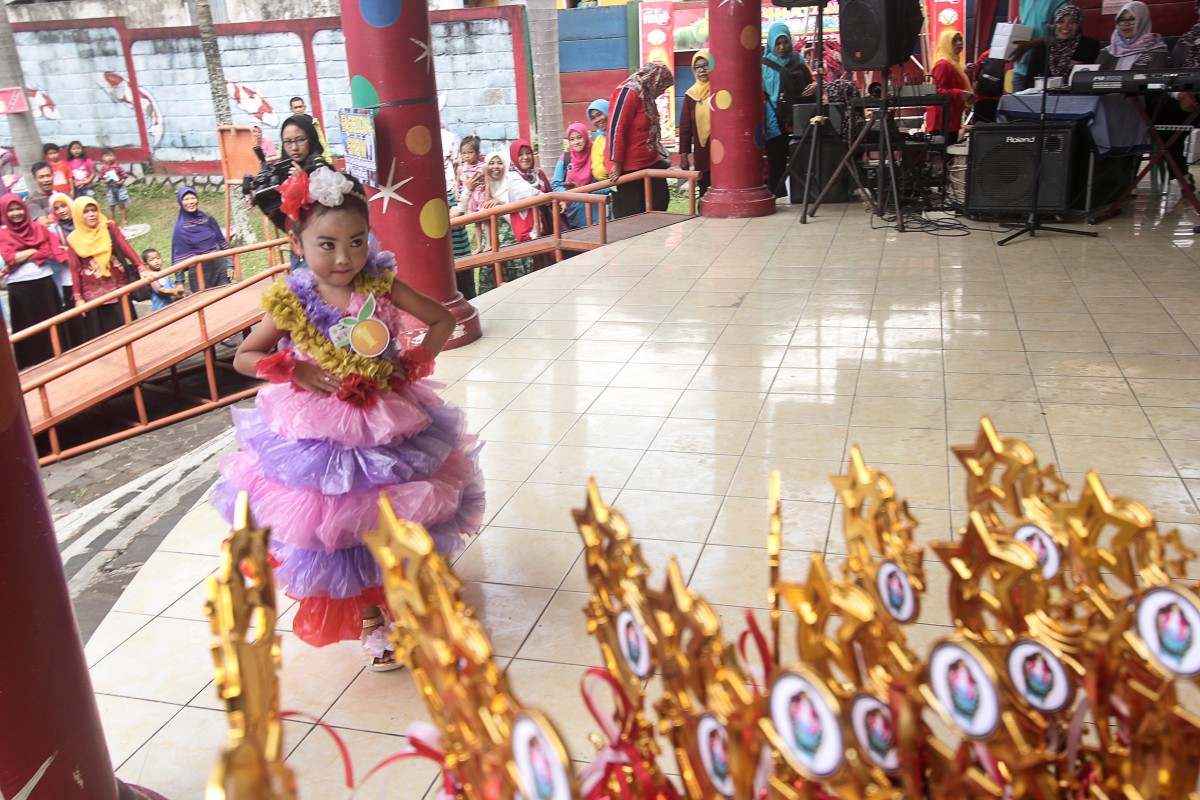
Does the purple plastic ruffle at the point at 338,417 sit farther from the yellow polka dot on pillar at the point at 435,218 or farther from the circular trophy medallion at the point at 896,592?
the yellow polka dot on pillar at the point at 435,218

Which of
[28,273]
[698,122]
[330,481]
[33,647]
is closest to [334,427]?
[330,481]

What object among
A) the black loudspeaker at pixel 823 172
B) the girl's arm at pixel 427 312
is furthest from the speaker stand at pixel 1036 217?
the girl's arm at pixel 427 312

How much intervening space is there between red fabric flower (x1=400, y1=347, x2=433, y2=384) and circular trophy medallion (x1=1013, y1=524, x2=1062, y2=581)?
1545 millimetres

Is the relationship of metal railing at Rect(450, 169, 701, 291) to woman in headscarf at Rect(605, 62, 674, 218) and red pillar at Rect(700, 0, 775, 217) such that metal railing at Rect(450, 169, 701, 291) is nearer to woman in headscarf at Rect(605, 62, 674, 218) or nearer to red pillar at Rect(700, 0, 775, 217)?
woman in headscarf at Rect(605, 62, 674, 218)

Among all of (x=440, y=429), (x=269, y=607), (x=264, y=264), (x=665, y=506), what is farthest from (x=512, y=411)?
(x=264, y=264)

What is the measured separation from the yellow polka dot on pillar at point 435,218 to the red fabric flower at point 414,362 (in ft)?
8.07

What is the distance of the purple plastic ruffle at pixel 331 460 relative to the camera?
2.43m

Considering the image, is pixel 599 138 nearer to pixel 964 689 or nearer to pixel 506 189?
pixel 506 189

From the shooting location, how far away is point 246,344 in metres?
2.51

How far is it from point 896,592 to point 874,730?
223 millimetres

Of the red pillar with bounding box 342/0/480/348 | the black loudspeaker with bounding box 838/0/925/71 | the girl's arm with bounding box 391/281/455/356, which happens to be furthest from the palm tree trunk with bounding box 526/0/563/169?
the girl's arm with bounding box 391/281/455/356

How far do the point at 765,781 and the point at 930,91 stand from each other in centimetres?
766

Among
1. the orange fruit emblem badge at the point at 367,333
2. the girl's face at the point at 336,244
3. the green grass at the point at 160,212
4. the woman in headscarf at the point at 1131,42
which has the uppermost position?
the woman in headscarf at the point at 1131,42

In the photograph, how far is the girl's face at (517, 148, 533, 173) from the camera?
796cm
